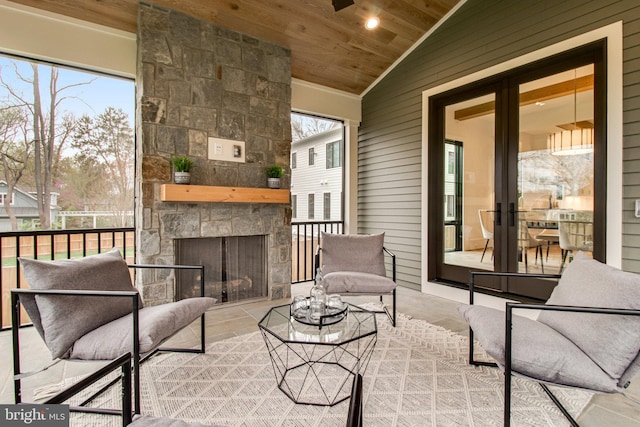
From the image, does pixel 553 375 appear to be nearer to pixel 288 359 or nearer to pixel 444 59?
pixel 288 359

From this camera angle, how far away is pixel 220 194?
133 inches

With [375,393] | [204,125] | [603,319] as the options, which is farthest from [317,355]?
[204,125]

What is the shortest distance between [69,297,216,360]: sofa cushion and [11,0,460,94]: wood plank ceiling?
112 inches

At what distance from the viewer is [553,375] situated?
1.51 m

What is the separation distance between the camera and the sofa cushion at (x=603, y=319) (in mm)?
1466

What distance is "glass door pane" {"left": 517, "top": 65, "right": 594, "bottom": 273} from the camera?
296 cm

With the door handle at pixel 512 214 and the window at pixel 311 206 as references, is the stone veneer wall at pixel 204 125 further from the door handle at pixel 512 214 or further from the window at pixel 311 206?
the door handle at pixel 512 214

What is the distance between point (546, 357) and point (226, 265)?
3027mm

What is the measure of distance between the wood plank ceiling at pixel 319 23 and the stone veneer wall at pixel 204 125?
164 mm

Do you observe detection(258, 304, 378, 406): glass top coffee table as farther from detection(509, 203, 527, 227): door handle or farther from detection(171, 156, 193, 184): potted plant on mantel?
detection(509, 203, 527, 227): door handle

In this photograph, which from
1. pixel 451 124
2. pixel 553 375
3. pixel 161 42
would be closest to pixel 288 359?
pixel 553 375

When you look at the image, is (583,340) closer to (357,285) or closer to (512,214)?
(357,285)

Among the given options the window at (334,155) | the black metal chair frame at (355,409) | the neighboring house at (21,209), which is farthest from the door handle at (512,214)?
the neighboring house at (21,209)

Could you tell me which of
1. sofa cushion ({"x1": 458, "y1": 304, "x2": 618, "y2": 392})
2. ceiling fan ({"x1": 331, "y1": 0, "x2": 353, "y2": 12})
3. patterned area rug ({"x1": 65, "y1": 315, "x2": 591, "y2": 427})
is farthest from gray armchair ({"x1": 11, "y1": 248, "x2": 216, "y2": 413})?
ceiling fan ({"x1": 331, "y1": 0, "x2": 353, "y2": 12})
